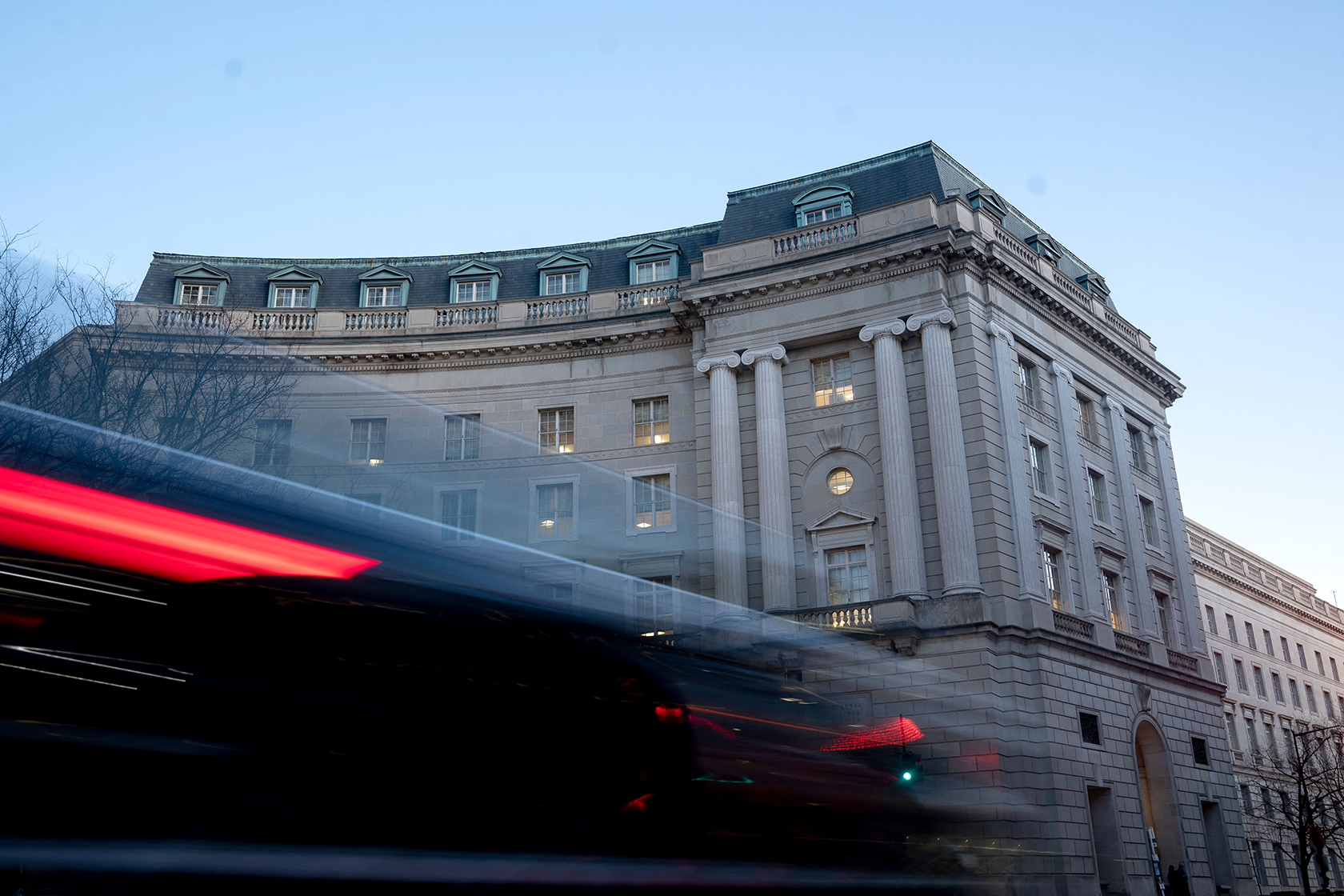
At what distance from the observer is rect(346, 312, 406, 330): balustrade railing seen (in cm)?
4041

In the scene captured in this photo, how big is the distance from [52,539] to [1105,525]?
116 feet

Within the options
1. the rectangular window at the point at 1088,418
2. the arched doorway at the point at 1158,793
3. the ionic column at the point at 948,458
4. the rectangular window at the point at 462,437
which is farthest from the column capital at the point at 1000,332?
the rectangular window at the point at 462,437

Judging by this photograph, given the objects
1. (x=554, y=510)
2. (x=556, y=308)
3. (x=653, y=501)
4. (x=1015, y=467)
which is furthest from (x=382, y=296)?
(x=1015, y=467)

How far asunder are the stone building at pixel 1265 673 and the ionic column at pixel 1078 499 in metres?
21.3

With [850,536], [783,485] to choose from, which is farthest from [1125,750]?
[783,485]

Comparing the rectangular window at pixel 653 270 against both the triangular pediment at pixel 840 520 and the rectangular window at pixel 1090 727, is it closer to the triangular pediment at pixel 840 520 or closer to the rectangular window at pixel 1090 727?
the triangular pediment at pixel 840 520

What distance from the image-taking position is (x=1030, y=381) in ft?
118

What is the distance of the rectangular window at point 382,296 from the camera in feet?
140

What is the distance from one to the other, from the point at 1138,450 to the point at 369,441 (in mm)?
29192

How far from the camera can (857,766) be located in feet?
46.0

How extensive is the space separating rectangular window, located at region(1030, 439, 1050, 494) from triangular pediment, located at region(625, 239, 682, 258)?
49.3 feet

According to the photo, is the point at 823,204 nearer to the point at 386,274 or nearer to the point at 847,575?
the point at 847,575

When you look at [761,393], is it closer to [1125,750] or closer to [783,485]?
[783,485]

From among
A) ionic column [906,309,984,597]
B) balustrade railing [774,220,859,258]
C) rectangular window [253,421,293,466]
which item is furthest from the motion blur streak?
balustrade railing [774,220,859,258]
